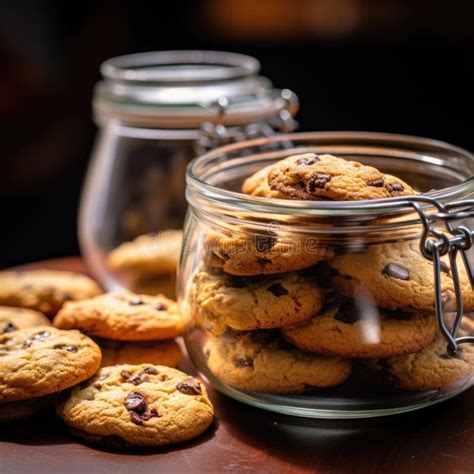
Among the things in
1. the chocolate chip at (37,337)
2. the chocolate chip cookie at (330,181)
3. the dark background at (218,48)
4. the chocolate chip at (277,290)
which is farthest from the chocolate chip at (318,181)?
the dark background at (218,48)

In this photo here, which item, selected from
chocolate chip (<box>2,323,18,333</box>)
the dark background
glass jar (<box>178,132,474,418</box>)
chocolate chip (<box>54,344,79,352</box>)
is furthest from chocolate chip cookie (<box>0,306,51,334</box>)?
the dark background

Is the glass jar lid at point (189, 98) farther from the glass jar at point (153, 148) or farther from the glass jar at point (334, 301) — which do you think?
the glass jar at point (334, 301)

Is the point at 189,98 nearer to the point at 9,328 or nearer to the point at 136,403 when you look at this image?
the point at 9,328

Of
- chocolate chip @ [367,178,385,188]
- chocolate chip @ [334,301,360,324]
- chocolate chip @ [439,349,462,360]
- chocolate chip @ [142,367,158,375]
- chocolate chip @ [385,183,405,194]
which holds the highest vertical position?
chocolate chip @ [367,178,385,188]

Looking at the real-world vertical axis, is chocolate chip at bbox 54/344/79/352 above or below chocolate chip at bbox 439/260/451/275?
below

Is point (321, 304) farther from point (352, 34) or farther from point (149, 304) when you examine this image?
point (352, 34)

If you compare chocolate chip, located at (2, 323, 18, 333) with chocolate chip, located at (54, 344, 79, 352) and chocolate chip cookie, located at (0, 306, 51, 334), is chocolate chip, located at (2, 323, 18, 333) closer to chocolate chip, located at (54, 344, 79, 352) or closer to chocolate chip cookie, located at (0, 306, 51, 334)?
chocolate chip cookie, located at (0, 306, 51, 334)

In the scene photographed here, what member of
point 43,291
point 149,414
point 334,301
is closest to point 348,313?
point 334,301
